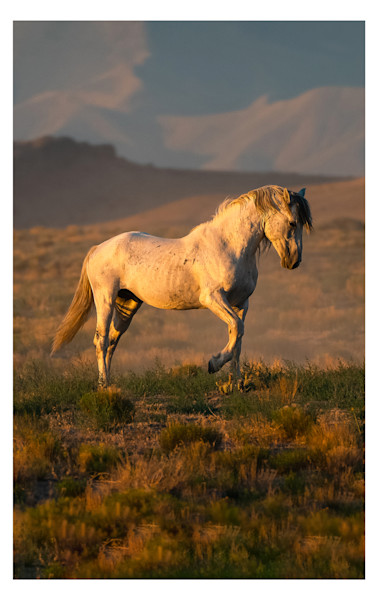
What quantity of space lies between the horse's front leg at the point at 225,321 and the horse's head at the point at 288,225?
1138mm

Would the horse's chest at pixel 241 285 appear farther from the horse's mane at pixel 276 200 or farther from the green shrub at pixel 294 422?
the green shrub at pixel 294 422

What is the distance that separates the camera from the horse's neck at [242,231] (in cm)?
1062

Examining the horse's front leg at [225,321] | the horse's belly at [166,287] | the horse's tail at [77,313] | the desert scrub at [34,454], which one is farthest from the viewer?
the horse's tail at [77,313]

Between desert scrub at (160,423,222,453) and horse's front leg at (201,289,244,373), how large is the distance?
→ 5.27 feet

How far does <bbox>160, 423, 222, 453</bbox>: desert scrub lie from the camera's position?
8297mm

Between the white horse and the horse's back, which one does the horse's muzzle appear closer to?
the white horse

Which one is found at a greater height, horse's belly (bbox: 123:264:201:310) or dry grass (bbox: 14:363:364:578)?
horse's belly (bbox: 123:264:201:310)

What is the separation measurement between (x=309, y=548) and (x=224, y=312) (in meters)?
4.81

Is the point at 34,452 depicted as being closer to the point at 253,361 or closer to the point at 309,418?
the point at 309,418

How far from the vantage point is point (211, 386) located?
449 inches

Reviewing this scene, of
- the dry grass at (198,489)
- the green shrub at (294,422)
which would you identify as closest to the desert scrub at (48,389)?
the dry grass at (198,489)

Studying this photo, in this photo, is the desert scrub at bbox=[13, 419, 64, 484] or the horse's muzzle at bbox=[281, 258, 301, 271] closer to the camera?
the desert scrub at bbox=[13, 419, 64, 484]

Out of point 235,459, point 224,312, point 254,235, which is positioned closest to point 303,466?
point 235,459

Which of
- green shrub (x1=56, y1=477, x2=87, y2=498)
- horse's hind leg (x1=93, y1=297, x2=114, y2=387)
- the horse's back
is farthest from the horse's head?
green shrub (x1=56, y1=477, x2=87, y2=498)
